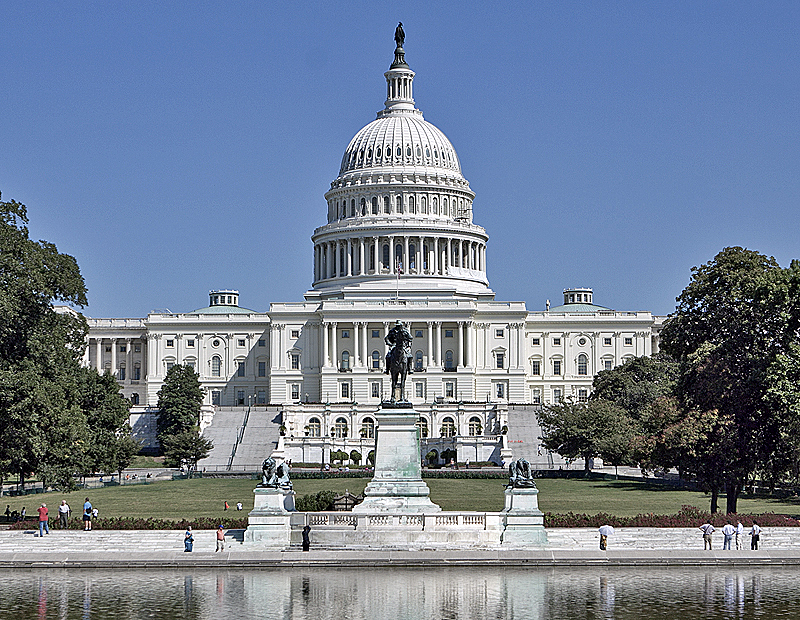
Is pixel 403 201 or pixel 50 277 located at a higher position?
pixel 403 201

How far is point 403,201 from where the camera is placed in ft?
541

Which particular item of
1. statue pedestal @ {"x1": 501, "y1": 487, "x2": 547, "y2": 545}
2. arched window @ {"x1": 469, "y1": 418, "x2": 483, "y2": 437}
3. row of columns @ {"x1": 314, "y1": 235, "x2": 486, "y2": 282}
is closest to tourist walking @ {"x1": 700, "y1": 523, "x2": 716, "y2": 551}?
statue pedestal @ {"x1": 501, "y1": 487, "x2": 547, "y2": 545}

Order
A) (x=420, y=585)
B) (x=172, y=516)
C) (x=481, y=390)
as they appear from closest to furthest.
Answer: (x=420, y=585) < (x=172, y=516) < (x=481, y=390)

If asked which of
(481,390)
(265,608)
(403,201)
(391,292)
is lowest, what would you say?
(265,608)

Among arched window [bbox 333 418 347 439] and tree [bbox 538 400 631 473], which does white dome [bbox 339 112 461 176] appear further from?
tree [bbox 538 400 631 473]

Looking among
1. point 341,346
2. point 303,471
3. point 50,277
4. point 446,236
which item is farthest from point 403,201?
point 50,277

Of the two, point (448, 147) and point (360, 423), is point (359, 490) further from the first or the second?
point (448, 147)

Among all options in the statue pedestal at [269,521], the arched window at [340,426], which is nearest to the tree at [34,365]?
the statue pedestal at [269,521]

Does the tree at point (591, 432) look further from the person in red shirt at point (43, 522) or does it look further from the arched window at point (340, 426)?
the person in red shirt at point (43, 522)

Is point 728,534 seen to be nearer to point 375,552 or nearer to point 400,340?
point 375,552

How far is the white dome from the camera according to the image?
16638cm

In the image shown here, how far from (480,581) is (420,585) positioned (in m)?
2.07

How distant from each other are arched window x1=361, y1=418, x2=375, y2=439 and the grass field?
32.5 metres

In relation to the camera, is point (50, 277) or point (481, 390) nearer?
point (50, 277)
